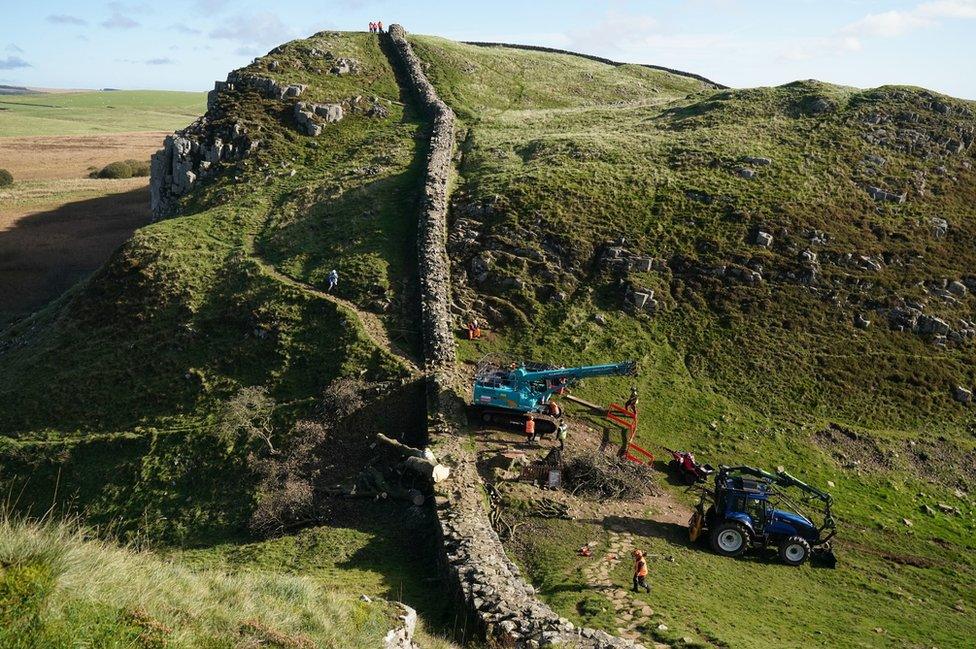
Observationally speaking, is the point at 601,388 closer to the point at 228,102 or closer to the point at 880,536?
the point at 880,536

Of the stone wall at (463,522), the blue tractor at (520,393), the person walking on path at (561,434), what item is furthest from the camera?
the blue tractor at (520,393)

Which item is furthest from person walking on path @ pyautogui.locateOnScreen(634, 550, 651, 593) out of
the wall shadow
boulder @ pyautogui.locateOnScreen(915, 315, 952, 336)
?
the wall shadow

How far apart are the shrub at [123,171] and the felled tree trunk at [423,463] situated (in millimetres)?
92217

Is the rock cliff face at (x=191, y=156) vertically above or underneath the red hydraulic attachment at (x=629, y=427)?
above

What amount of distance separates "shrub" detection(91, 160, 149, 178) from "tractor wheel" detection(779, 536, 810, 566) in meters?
104

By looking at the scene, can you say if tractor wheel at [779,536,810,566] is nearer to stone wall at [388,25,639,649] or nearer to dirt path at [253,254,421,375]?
stone wall at [388,25,639,649]

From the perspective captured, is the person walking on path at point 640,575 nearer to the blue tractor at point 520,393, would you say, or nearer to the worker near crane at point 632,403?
the blue tractor at point 520,393

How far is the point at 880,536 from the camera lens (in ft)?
82.0

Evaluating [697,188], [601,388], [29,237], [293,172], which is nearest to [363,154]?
[293,172]

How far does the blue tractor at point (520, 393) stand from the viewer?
2767 centimetres

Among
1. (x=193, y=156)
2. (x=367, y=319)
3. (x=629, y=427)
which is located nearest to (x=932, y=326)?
(x=629, y=427)

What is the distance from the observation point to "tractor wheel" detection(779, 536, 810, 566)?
22.2 metres

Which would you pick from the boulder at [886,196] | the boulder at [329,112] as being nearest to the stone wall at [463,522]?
the boulder at [329,112]

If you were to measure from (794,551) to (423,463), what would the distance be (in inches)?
499
